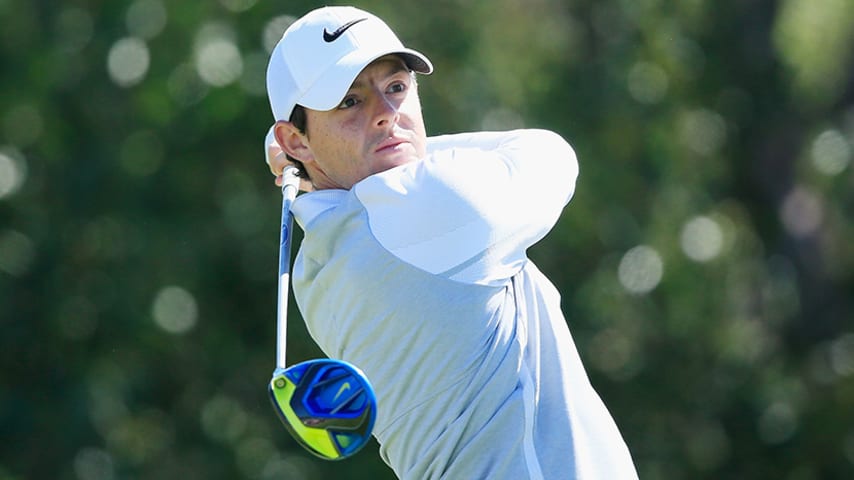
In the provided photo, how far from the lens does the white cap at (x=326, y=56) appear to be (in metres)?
3.02

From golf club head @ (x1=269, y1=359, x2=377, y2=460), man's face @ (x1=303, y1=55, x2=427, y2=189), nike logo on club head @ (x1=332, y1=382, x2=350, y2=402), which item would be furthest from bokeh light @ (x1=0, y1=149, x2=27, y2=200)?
nike logo on club head @ (x1=332, y1=382, x2=350, y2=402)

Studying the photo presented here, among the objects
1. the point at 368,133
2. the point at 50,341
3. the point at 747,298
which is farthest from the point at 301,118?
the point at 747,298

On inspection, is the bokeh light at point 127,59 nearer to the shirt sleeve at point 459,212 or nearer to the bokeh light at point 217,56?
the bokeh light at point 217,56

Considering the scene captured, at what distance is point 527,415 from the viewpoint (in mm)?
2854

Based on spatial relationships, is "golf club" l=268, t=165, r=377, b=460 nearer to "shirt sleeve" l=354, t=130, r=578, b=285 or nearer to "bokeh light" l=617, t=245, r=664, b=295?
"shirt sleeve" l=354, t=130, r=578, b=285

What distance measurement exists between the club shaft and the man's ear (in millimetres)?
42

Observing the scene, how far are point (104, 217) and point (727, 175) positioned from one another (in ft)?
13.8

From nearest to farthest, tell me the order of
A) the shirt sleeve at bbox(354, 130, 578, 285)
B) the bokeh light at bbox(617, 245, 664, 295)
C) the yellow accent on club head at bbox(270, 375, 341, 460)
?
1. the yellow accent on club head at bbox(270, 375, 341, 460)
2. the shirt sleeve at bbox(354, 130, 578, 285)
3. the bokeh light at bbox(617, 245, 664, 295)

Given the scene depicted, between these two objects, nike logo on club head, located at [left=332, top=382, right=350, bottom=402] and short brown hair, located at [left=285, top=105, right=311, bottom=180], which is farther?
short brown hair, located at [left=285, top=105, right=311, bottom=180]

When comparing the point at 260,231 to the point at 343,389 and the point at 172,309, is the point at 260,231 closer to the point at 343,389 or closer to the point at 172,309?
the point at 172,309

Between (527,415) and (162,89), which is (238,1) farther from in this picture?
(527,415)

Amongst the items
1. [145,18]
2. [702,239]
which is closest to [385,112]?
[145,18]

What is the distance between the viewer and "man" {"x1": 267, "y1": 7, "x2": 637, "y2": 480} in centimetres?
285

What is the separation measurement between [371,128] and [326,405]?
0.63 meters
